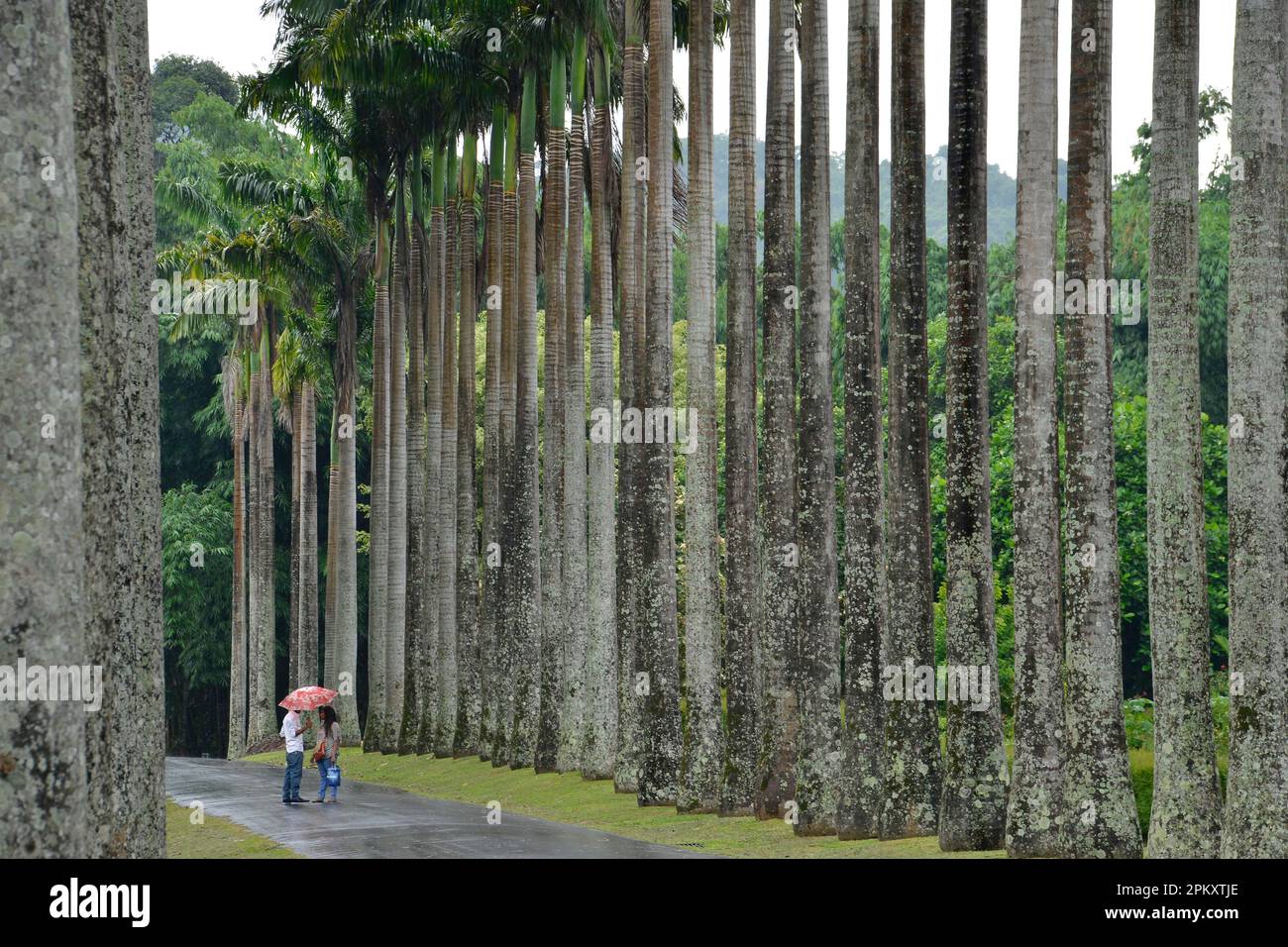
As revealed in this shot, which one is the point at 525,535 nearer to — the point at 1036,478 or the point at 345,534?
the point at 345,534

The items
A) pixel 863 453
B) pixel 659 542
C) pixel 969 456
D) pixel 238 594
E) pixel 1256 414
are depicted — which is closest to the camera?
pixel 1256 414

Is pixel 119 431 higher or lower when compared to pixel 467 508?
higher

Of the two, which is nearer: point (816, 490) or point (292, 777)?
point (816, 490)

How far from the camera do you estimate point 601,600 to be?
31.4 meters

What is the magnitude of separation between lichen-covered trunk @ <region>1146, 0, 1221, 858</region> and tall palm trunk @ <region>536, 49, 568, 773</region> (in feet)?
60.1

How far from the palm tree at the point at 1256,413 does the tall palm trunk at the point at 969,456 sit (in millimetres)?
3639

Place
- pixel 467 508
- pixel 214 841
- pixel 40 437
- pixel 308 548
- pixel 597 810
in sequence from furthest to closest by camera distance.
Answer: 1. pixel 308 548
2. pixel 467 508
3. pixel 597 810
4. pixel 214 841
5. pixel 40 437

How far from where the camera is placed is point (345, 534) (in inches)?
1866

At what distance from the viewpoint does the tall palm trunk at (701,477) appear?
25281mm

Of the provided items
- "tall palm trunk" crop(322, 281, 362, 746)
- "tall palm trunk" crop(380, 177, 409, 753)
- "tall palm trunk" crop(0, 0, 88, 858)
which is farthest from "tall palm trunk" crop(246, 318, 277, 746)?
"tall palm trunk" crop(0, 0, 88, 858)

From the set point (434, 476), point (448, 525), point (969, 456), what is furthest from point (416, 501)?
point (969, 456)

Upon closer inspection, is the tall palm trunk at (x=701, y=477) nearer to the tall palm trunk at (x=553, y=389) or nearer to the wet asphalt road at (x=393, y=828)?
the wet asphalt road at (x=393, y=828)

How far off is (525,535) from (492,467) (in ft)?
13.0

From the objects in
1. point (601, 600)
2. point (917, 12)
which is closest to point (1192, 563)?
point (917, 12)
